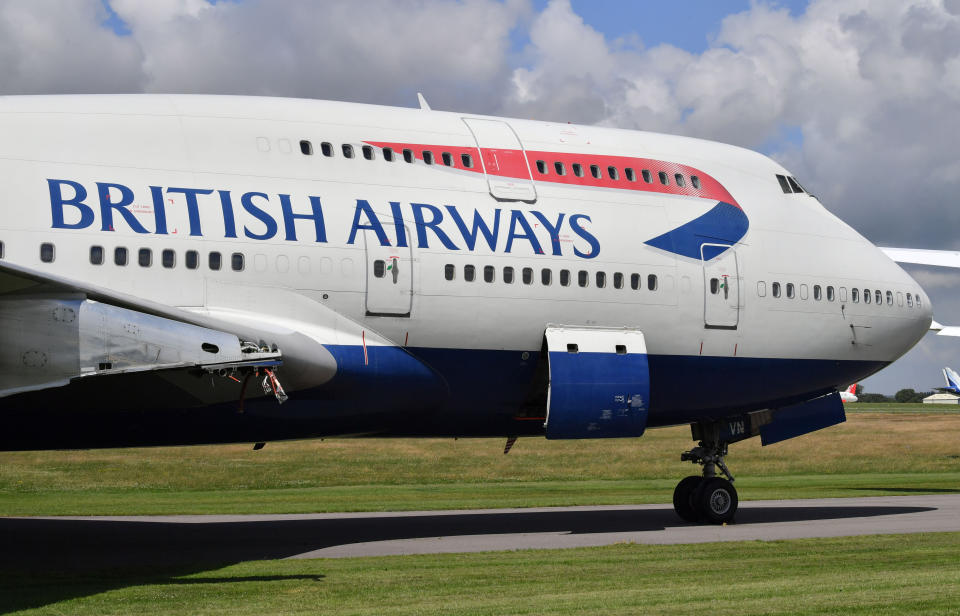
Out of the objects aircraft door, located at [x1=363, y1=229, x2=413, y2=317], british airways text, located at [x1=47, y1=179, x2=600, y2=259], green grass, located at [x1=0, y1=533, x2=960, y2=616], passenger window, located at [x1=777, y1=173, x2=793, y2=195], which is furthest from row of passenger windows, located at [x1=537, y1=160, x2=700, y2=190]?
green grass, located at [x1=0, y1=533, x2=960, y2=616]

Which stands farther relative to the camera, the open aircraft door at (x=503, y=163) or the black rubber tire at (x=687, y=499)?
the black rubber tire at (x=687, y=499)

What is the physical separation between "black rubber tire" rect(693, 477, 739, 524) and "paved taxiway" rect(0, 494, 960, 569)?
1.42 feet

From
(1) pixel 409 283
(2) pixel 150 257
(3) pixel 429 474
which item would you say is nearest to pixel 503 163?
(1) pixel 409 283

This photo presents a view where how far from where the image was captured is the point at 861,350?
2116 centimetres

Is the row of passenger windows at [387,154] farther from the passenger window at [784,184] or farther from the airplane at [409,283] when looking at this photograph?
the passenger window at [784,184]

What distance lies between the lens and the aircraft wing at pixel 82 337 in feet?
41.3

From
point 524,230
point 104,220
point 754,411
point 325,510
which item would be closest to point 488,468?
point 325,510

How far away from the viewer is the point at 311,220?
1677 centimetres

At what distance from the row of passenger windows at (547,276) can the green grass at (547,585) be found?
4.54 metres

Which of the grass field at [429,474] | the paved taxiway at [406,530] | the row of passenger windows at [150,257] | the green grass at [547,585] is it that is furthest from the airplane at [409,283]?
the grass field at [429,474]

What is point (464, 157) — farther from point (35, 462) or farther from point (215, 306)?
point (35, 462)

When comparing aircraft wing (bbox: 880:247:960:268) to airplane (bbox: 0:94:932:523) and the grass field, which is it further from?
the grass field

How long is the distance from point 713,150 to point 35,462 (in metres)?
27.5

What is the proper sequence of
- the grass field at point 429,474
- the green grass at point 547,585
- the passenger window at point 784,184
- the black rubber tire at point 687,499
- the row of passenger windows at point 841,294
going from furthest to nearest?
1. the grass field at point 429,474
2. the passenger window at point 784,184
3. the black rubber tire at point 687,499
4. the row of passenger windows at point 841,294
5. the green grass at point 547,585
